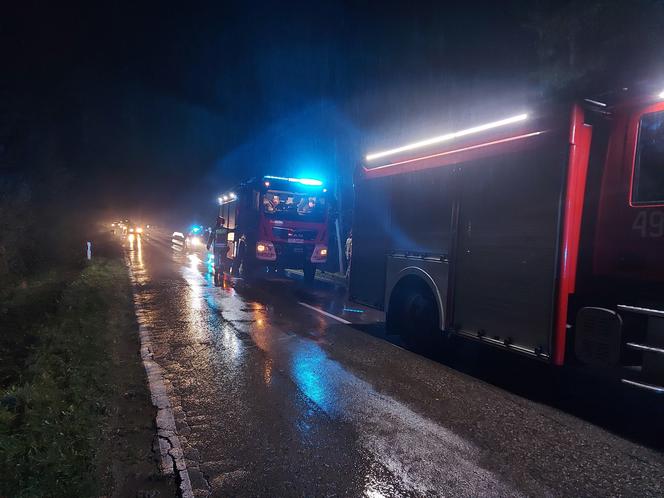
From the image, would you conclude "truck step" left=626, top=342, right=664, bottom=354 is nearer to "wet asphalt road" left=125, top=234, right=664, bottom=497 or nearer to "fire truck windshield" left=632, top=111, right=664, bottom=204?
"wet asphalt road" left=125, top=234, right=664, bottom=497

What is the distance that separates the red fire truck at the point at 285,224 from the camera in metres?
14.7

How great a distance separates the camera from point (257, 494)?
311cm

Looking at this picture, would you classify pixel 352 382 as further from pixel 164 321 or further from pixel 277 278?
pixel 277 278

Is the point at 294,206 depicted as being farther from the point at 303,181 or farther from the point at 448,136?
the point at 448,136

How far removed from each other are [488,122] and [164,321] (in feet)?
21.9

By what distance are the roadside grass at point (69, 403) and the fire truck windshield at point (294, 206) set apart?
7.13m

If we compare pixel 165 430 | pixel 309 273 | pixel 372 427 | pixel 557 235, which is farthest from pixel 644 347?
pixel 309 273

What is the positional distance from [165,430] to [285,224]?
36.2 ft

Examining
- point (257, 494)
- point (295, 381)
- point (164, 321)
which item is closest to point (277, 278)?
point (164, 321)

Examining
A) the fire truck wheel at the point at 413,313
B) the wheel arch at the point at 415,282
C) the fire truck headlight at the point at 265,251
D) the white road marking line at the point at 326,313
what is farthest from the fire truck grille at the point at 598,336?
the fire truck headlight at the point at 265,251

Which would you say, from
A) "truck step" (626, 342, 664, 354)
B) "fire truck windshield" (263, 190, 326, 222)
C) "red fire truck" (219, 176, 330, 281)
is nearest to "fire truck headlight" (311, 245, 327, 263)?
"red fire truck" (219, 176, 330, 281)

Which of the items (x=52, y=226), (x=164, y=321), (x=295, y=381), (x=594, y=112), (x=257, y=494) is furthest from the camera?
(x=52, y=226)

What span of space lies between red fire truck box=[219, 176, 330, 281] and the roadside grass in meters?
6.71

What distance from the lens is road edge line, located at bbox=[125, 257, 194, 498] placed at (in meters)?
3.32
